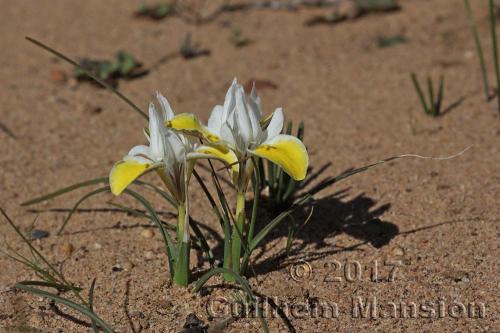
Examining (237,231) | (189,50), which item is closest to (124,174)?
(237,231)

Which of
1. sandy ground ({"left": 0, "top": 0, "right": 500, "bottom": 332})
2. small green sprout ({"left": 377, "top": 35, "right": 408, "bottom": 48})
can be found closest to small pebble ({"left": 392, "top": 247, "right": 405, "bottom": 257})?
sandy ground ({"left": 0, "top": 0, "right": 500, "bottom": 332})

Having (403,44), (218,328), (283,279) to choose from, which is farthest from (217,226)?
(403,44)

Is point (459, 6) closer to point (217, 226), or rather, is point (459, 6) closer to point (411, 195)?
point (411, 195)

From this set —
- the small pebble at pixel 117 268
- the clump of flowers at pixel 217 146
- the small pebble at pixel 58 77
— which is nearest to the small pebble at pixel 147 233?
the small pebble at pixel 117 268

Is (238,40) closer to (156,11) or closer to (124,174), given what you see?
(156,11)

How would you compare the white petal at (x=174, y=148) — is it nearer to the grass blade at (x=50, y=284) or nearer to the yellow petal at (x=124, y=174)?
the yellow petal at (x=124, y=174)
